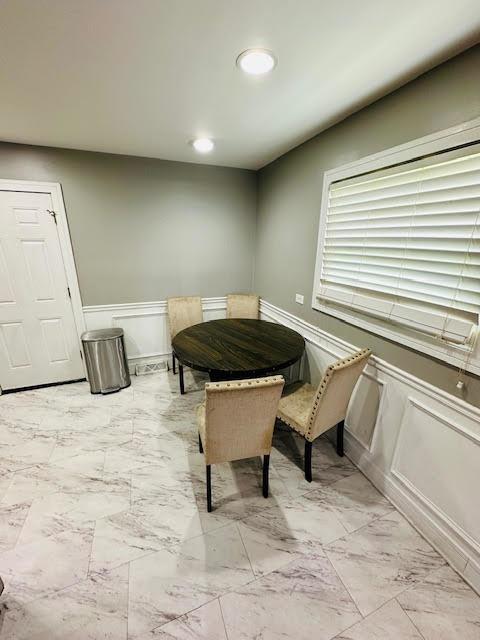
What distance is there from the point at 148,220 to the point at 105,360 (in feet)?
5.16

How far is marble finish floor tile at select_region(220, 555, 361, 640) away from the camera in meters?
1.09

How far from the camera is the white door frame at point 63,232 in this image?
7.87 feet

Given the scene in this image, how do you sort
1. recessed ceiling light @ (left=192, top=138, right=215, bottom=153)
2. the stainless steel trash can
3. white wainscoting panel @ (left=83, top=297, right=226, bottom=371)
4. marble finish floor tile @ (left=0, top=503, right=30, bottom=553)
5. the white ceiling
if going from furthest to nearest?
white wainscoting panel @ (left=83, top=297, right=226, bottom=371), the stainless steel trash can, recessed ceiling light @ (left=192, top=138, right=215, bottom=153), marble finish floor tile @ (left=0, top=503, right=30, bottom=553), the white ceiling

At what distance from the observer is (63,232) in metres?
2.61

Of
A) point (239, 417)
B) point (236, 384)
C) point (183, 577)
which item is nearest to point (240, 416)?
point (239, 417)

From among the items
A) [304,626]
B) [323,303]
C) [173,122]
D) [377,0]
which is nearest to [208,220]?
[173,122]

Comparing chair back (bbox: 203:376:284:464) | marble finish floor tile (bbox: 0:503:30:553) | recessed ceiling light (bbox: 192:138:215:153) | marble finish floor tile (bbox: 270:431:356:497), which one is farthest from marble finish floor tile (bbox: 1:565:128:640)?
recessed ceiling light (bbox: 192:138:215:153)

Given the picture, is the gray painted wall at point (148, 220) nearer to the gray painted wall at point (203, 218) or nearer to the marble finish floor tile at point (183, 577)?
the gray painted wall at point (203, 218)

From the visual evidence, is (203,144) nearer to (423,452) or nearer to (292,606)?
(423,452)

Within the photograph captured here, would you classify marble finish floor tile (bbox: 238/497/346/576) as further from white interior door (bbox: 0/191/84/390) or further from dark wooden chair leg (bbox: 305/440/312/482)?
white interior door (bbox: 0/191/84/390)

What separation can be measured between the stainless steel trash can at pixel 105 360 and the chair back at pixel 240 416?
176cm

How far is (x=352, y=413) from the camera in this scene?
1.99m

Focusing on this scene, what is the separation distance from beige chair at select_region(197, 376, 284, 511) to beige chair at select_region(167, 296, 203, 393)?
1.77m

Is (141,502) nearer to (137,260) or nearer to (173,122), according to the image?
(137,260)
